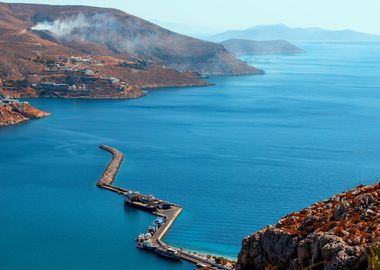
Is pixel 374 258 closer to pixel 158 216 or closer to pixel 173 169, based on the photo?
pixel 158 216

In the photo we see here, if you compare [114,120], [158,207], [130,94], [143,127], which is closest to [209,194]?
[158,207]

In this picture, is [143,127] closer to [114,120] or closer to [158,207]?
[114,120]

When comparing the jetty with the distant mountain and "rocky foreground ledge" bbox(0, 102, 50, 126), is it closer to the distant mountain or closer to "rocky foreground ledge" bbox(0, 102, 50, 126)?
"rocky foreground ledge" bbox(0, 102, 50, 126)

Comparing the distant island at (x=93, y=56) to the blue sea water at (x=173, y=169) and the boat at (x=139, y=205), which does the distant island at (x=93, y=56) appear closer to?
the blue sea water at (x=173, y=169)

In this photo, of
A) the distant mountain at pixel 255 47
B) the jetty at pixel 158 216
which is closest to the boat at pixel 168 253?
the jetty at pixel 158 216

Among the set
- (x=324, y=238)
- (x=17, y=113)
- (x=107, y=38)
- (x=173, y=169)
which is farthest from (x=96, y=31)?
(x=324, y=238)

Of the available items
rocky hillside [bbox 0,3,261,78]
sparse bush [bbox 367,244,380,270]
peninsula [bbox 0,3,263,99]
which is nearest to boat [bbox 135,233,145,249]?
sparse bush [bbox 367,244,380,270]
